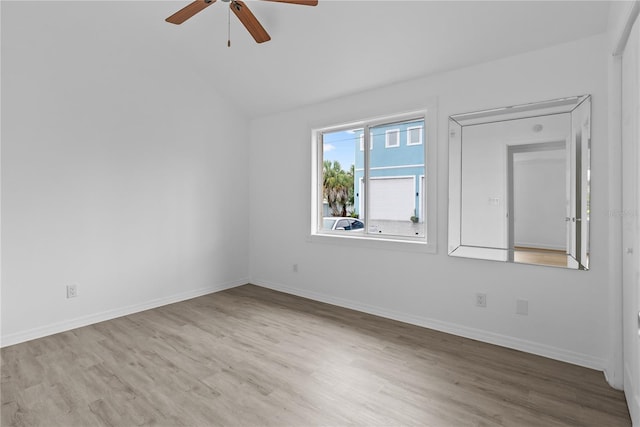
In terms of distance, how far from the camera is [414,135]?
3.53m

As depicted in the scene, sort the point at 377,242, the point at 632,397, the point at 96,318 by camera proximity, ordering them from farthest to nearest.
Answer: the point at 377,242 < the point at 96,318 < the point at 632,397

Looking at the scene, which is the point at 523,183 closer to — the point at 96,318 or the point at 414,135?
the point at 414,135

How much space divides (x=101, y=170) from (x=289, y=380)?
113 inches

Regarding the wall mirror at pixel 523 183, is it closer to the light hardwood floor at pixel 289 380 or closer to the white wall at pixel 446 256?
the white wall at pixel 446 256

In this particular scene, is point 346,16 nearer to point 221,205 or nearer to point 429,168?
point 429,168

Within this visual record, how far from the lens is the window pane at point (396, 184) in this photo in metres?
3.52

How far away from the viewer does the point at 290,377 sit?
7.70 feet

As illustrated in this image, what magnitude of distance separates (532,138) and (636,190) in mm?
1112

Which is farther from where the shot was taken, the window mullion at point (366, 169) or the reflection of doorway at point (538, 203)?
the window mullion at point (366, 169)

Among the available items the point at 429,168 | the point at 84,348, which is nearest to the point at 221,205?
the point at 84,348

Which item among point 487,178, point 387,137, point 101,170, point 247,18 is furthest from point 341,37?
point 101,170

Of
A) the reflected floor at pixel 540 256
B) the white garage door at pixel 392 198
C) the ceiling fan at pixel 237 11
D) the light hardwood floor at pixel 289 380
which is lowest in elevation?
the light hardwood floor at pixel 289 380

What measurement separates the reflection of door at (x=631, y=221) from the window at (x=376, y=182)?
1427 mm

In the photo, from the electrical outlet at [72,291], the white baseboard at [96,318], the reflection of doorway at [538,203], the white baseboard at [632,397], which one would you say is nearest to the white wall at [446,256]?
the reflection of doorway at [538,203]
